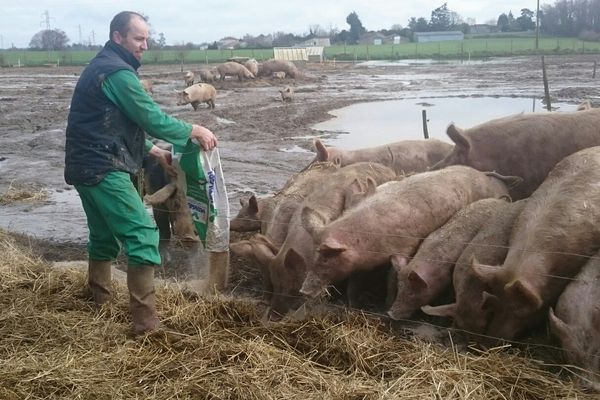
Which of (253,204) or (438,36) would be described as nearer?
(253,204)

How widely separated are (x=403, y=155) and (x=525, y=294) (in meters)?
5.07

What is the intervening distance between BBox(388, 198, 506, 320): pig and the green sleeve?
210 cm

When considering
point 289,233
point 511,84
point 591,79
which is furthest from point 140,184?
point 591,79

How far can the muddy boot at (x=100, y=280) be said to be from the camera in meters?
6.26

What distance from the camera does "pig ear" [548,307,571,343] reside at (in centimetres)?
445

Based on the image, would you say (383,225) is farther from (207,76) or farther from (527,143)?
(207,76)

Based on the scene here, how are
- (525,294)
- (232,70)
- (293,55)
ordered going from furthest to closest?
1. (293,55)
2. (232,70)
3. (525,294)

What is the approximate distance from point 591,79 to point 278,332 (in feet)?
99.8

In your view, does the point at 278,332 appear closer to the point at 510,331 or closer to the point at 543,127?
the point at 510,331

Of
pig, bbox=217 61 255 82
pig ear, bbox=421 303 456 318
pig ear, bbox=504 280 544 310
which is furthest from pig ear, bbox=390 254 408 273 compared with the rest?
pig, bbox=217 61 255 82

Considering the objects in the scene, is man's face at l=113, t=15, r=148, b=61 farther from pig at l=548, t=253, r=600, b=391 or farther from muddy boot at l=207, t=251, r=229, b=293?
pig at l=548, t=253, r=600, b=391

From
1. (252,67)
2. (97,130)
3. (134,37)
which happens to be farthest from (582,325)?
(252,67)

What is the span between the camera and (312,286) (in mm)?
5770

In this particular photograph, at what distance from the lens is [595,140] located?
733 cm
